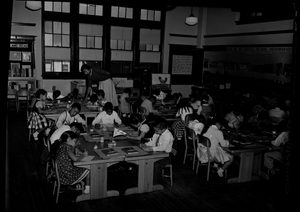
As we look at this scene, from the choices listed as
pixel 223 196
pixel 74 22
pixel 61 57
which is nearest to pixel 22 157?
pixel 223 196

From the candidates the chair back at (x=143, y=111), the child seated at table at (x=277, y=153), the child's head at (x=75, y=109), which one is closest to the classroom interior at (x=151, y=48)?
the chair back at (x=143, y=111)

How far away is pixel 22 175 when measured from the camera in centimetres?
582

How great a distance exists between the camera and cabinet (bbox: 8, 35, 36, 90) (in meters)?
11.5

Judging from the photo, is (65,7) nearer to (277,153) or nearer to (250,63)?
(250,63)

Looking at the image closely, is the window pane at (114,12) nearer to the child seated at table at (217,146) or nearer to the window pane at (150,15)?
the window pane at (150,15)

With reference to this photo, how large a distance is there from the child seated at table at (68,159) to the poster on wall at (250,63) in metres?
6.92

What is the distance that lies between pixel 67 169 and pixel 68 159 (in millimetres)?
149

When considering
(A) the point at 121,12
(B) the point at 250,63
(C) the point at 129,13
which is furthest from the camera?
(C) the point at 129,13

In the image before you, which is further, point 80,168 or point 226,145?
point 226,145

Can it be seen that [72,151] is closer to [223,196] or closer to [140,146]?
[140,146]

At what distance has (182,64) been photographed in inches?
583

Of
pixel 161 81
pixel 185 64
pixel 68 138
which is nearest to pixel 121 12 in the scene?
pixel 161 81

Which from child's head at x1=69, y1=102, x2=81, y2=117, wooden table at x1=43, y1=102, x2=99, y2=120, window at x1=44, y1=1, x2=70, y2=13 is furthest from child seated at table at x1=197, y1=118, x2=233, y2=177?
window at x1=44, y1=1, x2=70, y2=13

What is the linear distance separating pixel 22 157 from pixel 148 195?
10.3 ft
